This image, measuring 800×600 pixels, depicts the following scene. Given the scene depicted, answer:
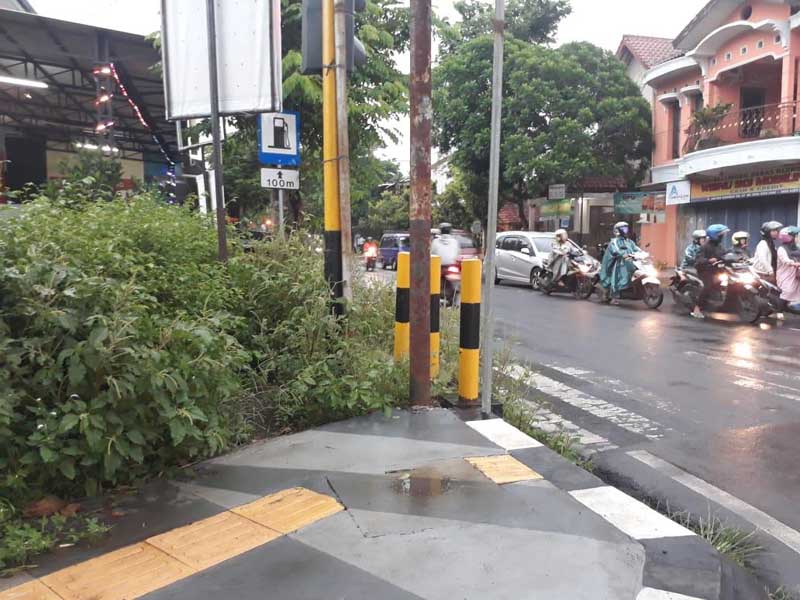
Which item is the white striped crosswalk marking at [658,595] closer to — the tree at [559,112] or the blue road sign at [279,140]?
the blue road sign at [279,140]

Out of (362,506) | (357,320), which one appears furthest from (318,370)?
(362,506)

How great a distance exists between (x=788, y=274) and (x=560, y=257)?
4.92 metres

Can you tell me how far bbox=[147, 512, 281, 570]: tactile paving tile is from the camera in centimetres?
281

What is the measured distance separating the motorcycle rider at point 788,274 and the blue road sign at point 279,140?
899cm

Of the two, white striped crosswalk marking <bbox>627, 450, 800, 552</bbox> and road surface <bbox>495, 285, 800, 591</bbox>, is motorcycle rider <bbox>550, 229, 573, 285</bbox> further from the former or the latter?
white striped crosswalk marking <bbox>627, 450, 800, 552</bbox>

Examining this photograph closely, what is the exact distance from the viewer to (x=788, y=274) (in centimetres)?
1153

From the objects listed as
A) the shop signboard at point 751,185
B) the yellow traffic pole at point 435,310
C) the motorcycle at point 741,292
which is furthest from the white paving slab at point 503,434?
the shop signboard at point 751,185

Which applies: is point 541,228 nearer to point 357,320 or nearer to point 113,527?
point 357,320

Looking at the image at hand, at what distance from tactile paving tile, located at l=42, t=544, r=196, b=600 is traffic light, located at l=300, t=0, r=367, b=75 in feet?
12.4

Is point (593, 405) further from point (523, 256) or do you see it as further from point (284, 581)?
point (523, 256)

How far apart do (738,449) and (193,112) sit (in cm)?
502

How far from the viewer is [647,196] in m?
22.7

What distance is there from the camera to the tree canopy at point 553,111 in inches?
890

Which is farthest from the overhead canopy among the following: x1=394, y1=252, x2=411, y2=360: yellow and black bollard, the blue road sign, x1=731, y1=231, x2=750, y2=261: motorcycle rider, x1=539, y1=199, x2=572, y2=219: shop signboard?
x1=539, y1=199, x2=572, y2=219: shop signboard
